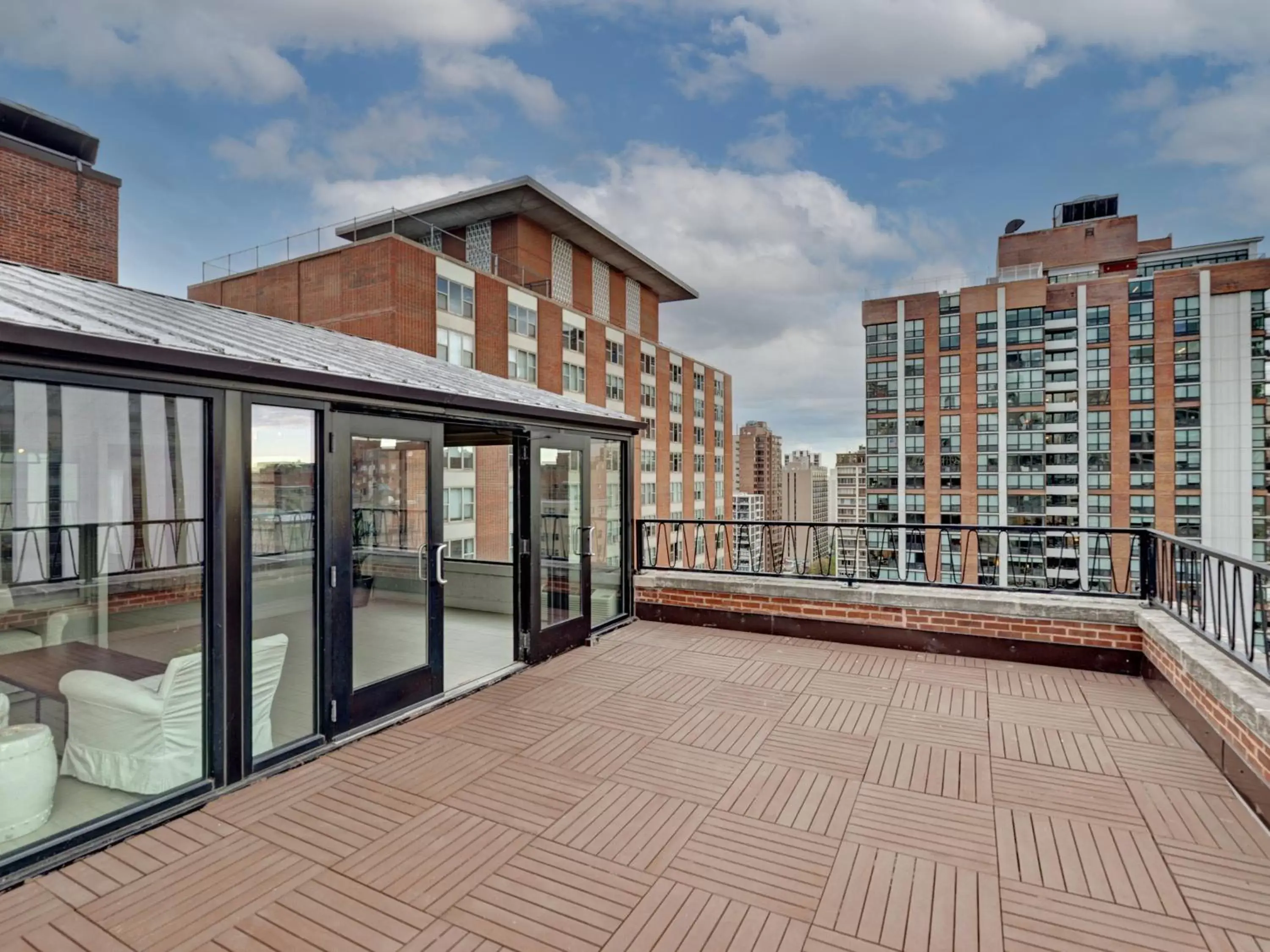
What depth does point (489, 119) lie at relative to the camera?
14.1 m

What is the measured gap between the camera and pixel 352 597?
11.6 ft

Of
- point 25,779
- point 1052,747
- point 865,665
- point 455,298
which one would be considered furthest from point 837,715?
point 455,298

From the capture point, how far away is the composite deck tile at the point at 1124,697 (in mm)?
3979

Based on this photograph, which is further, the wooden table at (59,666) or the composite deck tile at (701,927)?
the wooden table at (59,666)

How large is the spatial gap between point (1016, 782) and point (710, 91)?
14.1 metres

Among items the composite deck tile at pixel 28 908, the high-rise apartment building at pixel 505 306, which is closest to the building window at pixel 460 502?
the high-rise apartment building at pixel 505 306

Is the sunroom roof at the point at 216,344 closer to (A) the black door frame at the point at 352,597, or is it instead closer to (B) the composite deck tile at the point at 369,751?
(A) the black door frame at the point at 352,597

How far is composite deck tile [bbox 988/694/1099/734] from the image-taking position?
370 centimetres

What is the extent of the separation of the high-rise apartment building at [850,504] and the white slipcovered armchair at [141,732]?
15.0ft

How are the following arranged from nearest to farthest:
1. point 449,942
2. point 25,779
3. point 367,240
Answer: point 449,942 < point 25,779 < point 367,240

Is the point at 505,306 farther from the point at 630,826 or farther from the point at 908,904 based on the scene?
the point at 908,904

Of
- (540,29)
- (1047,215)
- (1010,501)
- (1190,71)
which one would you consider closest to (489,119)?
(540,29)

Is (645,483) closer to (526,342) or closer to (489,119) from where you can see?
(526,342)

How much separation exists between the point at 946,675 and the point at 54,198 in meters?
18.2
